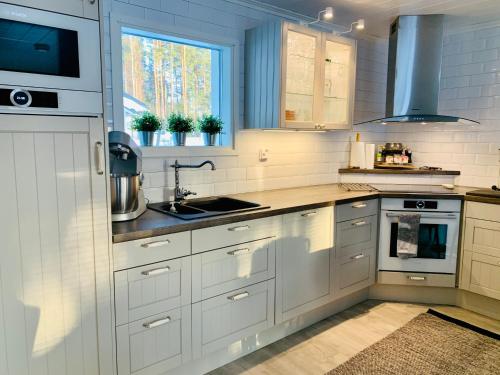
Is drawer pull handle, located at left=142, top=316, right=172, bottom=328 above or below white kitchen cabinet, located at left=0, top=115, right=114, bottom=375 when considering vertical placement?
below

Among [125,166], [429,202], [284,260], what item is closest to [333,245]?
[284,260]

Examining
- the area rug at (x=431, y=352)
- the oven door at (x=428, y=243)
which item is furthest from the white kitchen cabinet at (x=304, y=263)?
the oven door at (x=428, y=243)

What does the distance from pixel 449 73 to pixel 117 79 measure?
3.08 m

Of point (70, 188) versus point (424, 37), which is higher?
point (424, 37)

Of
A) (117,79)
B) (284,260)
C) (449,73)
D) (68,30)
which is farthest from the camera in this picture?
(449,73)

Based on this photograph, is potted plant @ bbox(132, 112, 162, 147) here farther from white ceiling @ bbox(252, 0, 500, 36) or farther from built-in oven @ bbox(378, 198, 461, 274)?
built-in oven @ bbox(378, 198, 461, 274)

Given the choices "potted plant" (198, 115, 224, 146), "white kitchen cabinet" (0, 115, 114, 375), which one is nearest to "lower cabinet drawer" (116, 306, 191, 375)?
"white kitchen cabinet" (0, 115, 114, 375)

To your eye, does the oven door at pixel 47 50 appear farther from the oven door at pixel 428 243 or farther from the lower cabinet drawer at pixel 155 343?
the oven door at pixel 428 243

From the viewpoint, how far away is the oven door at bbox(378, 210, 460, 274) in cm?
312

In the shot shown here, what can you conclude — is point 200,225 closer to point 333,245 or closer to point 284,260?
point 284,260

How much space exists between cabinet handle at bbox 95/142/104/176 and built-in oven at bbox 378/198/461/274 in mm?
2308

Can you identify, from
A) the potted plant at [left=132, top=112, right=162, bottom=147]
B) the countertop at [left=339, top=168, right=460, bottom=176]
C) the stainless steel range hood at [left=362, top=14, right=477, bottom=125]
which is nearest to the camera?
the potted plant at [left=132, top=112, right=162, bottom=147]

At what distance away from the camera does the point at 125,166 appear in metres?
2.15

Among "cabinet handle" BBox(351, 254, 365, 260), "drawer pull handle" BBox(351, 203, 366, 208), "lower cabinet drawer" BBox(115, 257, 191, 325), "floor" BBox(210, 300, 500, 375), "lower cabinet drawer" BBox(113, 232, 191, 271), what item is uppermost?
"drawer pull handle" BBox(351, 203, 366, 208)
